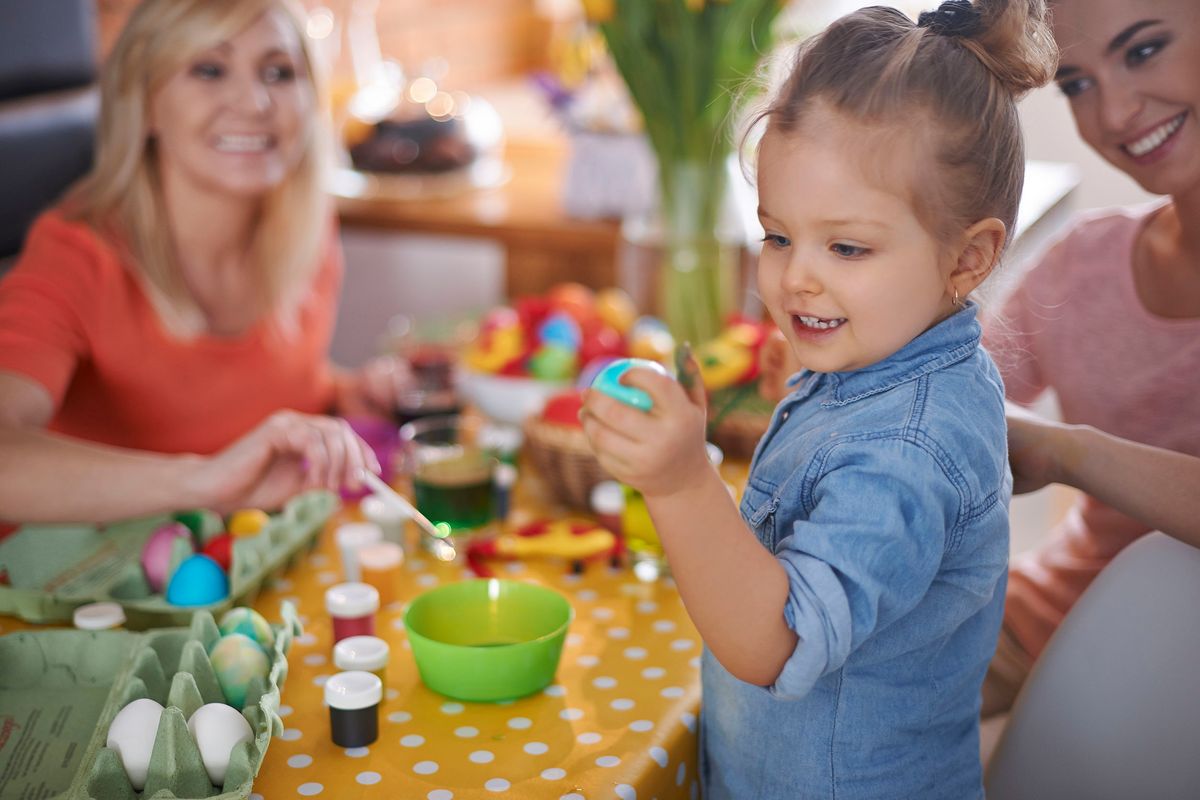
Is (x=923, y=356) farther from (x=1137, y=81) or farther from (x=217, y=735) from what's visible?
(x=217, y=735)

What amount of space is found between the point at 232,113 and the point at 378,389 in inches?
16.4

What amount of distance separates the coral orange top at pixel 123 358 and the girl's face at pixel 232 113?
17cm

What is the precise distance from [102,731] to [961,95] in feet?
2.47

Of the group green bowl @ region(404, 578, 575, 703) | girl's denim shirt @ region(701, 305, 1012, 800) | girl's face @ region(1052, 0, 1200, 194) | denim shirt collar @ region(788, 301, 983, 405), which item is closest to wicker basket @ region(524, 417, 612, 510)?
green bowl @ region(404, 578, 575, 703)

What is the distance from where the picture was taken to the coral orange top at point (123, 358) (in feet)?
4.68

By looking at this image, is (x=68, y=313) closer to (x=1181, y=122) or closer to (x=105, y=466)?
(x=105, y=466)

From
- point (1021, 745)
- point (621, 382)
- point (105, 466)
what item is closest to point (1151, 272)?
point (1021, 745)

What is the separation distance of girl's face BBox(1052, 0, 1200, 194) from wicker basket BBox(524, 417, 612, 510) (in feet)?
2.01

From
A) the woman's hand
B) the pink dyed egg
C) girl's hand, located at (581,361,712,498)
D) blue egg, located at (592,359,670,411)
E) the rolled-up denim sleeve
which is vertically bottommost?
the pink dyed egg

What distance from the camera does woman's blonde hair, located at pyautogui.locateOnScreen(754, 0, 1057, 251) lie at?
812mm

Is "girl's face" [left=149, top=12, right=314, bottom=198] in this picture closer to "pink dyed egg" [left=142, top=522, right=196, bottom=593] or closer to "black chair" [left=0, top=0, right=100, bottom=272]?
"black chair" [left=0, top=0, right=100, bottom=272]

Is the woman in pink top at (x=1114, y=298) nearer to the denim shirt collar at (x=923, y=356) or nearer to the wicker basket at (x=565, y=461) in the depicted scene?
the denim shirt collar at (x=923, y=356)

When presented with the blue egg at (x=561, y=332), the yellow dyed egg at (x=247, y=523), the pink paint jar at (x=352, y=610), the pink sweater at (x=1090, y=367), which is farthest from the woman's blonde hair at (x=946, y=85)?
the blue egg at (x=561, y=332)

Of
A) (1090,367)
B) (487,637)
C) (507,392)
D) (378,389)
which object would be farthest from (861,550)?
(378,389)
